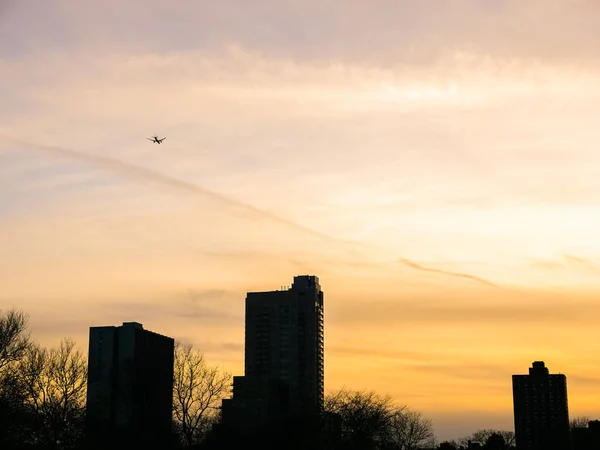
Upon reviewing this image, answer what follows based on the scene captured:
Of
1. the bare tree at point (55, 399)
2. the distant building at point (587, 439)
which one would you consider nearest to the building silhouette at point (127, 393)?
the bare tree at point (55, 399)

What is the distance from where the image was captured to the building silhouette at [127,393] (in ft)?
344

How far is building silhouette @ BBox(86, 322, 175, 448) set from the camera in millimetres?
104750

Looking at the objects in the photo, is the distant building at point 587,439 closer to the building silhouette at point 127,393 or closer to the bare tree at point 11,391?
the building silhouette at point 127,393

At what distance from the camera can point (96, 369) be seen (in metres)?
136

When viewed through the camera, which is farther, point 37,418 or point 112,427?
point 112,427

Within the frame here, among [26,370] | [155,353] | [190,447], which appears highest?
[155,353]

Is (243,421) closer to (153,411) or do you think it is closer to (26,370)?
(153,411)

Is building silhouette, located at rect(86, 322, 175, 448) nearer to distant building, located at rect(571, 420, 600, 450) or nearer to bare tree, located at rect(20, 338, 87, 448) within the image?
bare tree, located at rect(20, 338, 87, 448)

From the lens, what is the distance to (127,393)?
118 metres

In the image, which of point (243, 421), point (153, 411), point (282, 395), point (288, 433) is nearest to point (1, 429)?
point (153, 411)

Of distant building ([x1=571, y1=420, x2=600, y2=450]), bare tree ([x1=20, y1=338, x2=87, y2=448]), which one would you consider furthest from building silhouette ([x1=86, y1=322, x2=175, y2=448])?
distant building ([x1=571, y1=420, x2=600, y2=450])

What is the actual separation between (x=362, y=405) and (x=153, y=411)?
45892 mm

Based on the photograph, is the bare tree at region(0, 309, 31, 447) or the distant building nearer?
the bare tree at region(0, 309, 31, 447)

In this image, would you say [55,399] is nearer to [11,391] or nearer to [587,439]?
[11,391]
